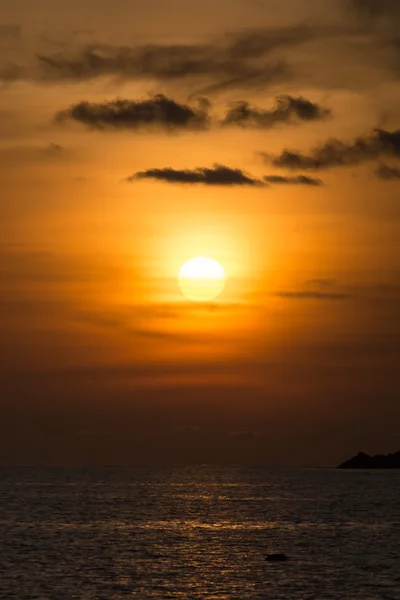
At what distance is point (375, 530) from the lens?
493ft

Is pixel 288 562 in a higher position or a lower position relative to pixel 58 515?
lower

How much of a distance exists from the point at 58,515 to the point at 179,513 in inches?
954

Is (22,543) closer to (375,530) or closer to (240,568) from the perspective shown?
(240,568)

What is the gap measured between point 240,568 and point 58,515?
8192 cm

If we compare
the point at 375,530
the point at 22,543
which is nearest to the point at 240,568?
the point at 22,543

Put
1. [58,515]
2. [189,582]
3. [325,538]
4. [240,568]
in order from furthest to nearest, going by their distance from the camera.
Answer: [58,515] < [325,538] < [240,568] < [189,582]

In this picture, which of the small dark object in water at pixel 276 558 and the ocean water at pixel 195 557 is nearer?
the ocean water at pixel 195 557

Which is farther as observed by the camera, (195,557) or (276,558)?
(195,557)

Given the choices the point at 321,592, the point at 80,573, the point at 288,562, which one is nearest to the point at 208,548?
the point at 288,562

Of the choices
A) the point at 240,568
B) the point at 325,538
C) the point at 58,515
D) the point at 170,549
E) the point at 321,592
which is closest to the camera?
the point at 321,592

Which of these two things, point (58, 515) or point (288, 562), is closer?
point (288, 562)

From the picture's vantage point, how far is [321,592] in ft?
283

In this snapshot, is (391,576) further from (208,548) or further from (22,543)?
(22,543)

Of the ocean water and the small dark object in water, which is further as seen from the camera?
the small dark object in water
